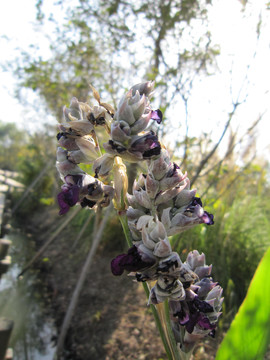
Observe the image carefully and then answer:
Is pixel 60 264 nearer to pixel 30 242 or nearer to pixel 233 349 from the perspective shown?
pixel 30 242

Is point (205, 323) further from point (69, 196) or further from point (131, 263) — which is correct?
point (69, 196)

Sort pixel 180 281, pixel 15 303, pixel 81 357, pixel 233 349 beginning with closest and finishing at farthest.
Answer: pixel 233 349
pixel 180 281
pixel 81 357
pixel 15 303

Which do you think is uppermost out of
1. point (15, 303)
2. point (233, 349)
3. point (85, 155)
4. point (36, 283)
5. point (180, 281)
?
point (36, 283)

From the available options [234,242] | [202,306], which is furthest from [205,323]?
[234,242]

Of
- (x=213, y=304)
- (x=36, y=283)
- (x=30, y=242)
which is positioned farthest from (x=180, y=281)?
(x=30, y=242)

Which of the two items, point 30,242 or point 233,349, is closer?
point 233,349

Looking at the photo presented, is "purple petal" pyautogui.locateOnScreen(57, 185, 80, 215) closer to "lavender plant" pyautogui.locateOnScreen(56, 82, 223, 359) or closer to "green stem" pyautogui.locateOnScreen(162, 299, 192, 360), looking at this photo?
"lavender plant" pyautogui.locateOnScreen(56, 82, 223, 359)

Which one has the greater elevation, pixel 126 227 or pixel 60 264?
pixel 60 264

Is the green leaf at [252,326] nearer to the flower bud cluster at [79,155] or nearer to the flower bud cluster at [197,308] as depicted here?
the flower bud cluster at [197,308]
